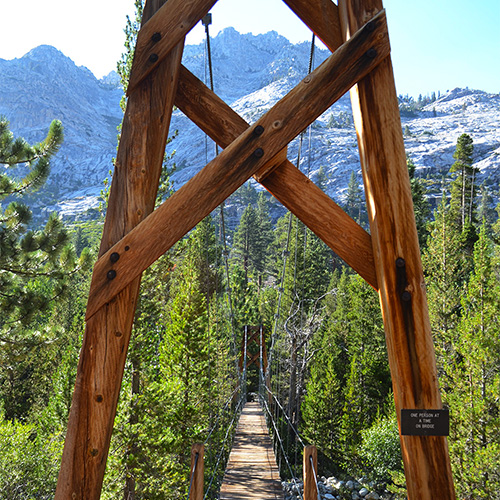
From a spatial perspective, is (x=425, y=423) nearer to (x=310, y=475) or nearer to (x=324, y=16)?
(x=324, y=16)

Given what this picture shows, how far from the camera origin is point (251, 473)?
568 cm

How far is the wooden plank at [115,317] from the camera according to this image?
138 cm

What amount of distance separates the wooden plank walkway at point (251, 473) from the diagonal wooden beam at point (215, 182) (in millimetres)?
4095

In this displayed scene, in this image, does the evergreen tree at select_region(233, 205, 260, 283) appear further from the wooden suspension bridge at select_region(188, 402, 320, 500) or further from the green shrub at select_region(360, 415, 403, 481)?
the wooden suspension bridge at select_region(188, 402, 320, 500)

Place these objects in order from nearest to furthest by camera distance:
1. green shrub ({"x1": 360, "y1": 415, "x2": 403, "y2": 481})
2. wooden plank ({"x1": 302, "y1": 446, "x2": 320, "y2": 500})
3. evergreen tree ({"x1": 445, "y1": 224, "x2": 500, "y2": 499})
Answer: wooden plank ({"x1": 302, "y1": 446, "x2": 320, "y2": 500}) → evergreen tree ({"x1": 445, "y1": 224, "x2": 500, "y2": 499}) → green shrub ({"x1": 360, "y1": 415, "x2": 403, "y2": 481})

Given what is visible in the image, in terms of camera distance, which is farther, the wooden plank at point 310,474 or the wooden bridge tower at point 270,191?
the wooden plank at point 310,474

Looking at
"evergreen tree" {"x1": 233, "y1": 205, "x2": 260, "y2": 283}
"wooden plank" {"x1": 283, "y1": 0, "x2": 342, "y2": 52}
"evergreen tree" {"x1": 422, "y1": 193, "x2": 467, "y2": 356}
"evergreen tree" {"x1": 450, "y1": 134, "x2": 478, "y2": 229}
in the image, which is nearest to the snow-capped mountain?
"evergreen tree" {"x1": 233, "y1": 205, "x2": 260, "y2": 283}

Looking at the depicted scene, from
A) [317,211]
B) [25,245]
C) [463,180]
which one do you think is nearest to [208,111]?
[317,211]

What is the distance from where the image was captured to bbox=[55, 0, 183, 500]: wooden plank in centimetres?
138

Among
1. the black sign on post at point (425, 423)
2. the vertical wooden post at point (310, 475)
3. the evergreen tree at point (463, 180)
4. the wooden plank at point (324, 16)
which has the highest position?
the evergreen tree at point (463, 180)

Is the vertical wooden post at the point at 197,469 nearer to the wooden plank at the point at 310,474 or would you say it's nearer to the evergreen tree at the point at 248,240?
the wooden plank at the point at 310,474

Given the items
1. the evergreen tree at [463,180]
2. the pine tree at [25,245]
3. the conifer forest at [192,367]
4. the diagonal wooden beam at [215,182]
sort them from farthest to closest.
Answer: the evergreen tree at [463,180] < the conifer forest at [192,367] < the pine tree at [25,245] < the diagonal wooden beam at [215,182]

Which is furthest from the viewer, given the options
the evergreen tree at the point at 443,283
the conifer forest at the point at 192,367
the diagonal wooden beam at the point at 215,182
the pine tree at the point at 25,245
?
the evergreen tree at the point at 443,283

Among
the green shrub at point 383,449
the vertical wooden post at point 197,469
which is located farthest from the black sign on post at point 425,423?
the green shrub at point 383,449
